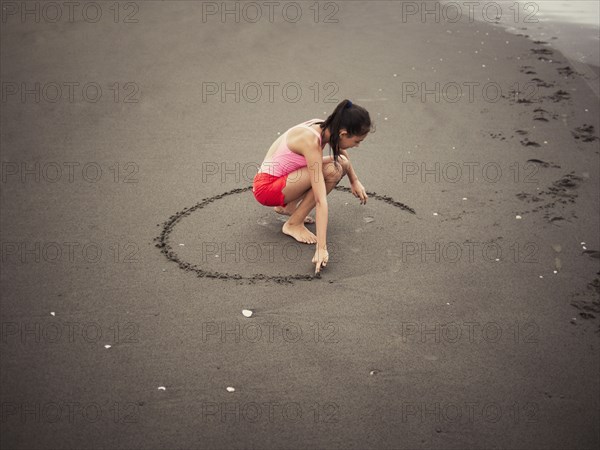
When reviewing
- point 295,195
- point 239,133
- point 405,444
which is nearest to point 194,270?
point 295,195

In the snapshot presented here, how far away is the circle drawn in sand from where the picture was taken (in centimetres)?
413

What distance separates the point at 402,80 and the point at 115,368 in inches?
198

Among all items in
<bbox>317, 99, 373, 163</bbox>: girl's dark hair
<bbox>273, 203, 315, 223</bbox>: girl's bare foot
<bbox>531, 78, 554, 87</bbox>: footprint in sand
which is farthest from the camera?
<bbox>531, 78, 554, 87</bbox>: footprint in sand

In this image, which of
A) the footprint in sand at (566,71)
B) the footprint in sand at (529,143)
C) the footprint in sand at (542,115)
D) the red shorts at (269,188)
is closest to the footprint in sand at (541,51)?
the footprint in sand at (566,71)

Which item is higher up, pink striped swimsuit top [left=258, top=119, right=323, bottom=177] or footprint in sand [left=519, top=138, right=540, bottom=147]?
pink striped swimsuit top [left=258, top=119, right=323, bottom=177]

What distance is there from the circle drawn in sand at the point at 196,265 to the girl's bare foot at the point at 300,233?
44 cm

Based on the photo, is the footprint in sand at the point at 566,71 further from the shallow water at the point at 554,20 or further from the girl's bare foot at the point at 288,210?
the girl's bare foot at the point at 288,210

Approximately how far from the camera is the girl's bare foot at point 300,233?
454cm

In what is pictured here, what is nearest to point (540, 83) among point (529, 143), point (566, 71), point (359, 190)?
point (566, 71)

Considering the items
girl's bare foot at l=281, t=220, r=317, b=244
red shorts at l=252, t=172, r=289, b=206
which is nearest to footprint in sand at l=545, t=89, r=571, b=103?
girl's bare foot at l=281, t=220, r=317, b=244

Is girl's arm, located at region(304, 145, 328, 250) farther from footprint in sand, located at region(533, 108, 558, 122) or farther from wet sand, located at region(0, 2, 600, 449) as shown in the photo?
footprint in sand, located at region(533, 108, 558, 122)

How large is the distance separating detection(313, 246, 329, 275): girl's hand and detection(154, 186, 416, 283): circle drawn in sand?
6cm

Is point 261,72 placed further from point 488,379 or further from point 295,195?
point 488,379

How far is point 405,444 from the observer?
2.88 metres
